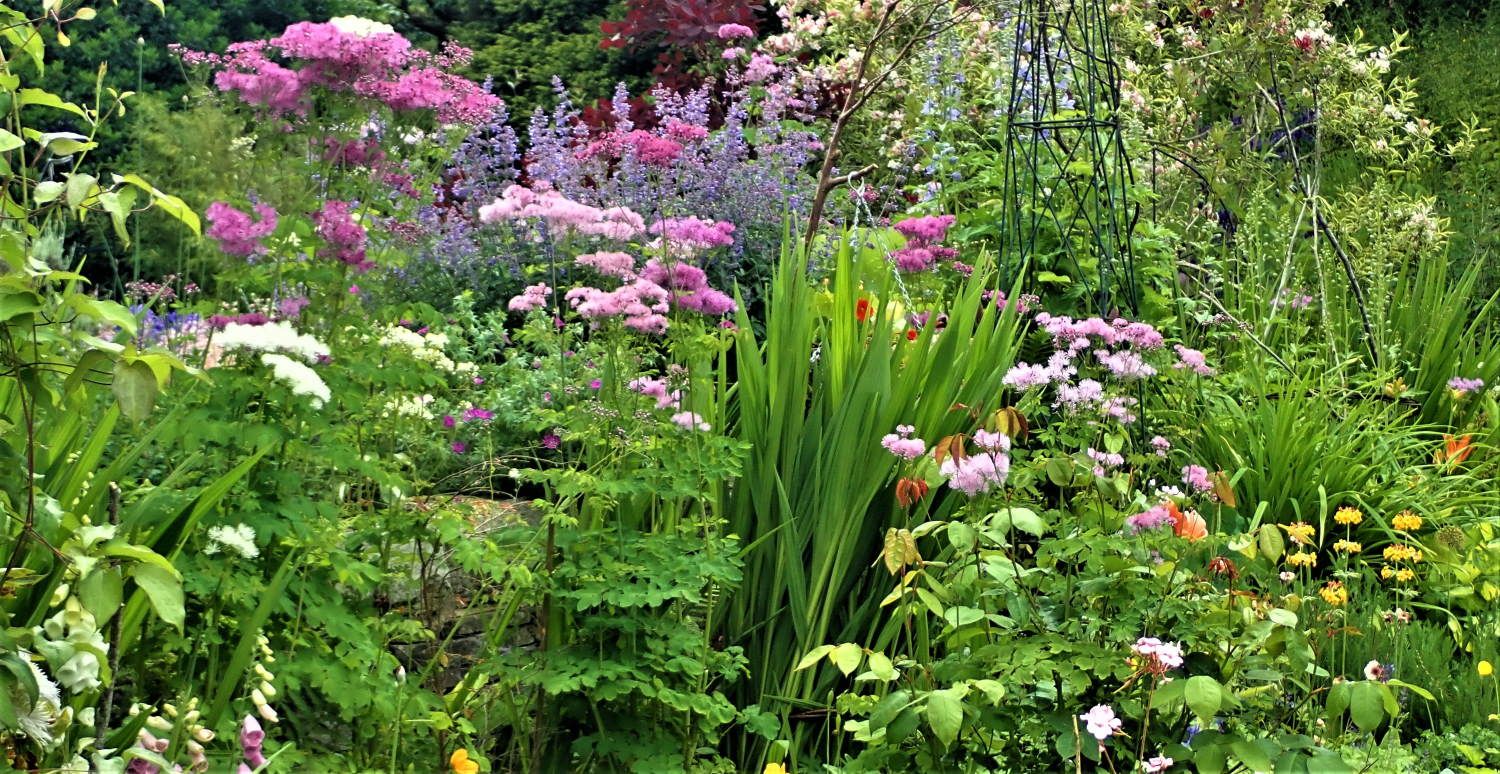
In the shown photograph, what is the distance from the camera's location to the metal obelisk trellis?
395 centimetres

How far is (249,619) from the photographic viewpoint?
2051 millimetres

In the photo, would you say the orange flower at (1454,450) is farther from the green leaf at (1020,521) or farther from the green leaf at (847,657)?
the green leaf at (847,657)

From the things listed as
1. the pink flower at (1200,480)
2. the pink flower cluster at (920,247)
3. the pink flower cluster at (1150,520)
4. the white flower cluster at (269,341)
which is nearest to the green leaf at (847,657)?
the pink flower cluster at (1150,520)

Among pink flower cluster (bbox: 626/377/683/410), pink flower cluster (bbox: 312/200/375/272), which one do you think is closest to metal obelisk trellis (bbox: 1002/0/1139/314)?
pink flower cluster (bbox: 626/377/683/410)

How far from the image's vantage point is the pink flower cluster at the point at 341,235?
2383 millimetres

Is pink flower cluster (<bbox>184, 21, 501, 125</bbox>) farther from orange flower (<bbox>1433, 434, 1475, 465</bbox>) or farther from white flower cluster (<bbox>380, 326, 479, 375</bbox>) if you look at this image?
orange flower (<bbox>1433, 434, 1475, 465</bbox>)

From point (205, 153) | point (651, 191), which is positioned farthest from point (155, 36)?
point (205, 153)

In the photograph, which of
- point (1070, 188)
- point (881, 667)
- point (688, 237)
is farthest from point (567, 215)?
point (1070, 188)

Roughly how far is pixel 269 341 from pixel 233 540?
309 millimetres

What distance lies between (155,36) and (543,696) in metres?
9.90

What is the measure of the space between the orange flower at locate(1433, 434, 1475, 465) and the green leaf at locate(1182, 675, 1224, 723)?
2.37 metres

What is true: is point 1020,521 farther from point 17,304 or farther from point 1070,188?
point 1070,188

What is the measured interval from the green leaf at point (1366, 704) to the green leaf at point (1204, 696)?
0.78 feet

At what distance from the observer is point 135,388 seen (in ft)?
4.79
